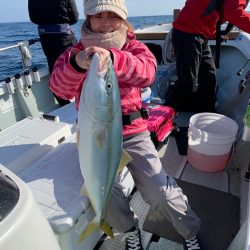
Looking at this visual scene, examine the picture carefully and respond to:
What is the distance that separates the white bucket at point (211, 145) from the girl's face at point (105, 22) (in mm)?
1611

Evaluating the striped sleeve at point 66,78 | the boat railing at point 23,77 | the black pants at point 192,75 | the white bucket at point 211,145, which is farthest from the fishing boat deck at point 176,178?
the boat railing at point 23,77

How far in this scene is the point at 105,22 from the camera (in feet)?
6.08

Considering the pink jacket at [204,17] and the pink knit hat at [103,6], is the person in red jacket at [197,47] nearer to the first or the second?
the pink jacket at [204,17]

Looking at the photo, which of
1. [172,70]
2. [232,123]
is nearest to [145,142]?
[232,123]

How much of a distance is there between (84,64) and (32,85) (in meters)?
2.86

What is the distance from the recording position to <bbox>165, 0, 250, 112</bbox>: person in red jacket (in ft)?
11.8

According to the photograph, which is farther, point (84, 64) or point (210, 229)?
point (210, 229)

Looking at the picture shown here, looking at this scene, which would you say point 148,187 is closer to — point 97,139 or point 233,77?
point 97,139

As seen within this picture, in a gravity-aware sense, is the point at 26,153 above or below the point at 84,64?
below

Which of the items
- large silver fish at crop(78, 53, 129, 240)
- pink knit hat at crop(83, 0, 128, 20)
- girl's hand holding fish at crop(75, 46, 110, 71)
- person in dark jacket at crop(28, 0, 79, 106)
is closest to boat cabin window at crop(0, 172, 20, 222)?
large silver fish at crop(78, 53, 129, 240)

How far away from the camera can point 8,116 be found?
3.91m

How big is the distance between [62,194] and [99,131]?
28.1 inches

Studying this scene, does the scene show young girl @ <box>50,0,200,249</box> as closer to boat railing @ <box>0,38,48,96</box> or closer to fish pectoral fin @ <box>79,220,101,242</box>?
fish pectoral fin @ <box>79,220,101,242</box>

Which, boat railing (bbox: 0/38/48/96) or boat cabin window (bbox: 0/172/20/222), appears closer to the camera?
boat cabin window (bbox: 0/172/20/222)
